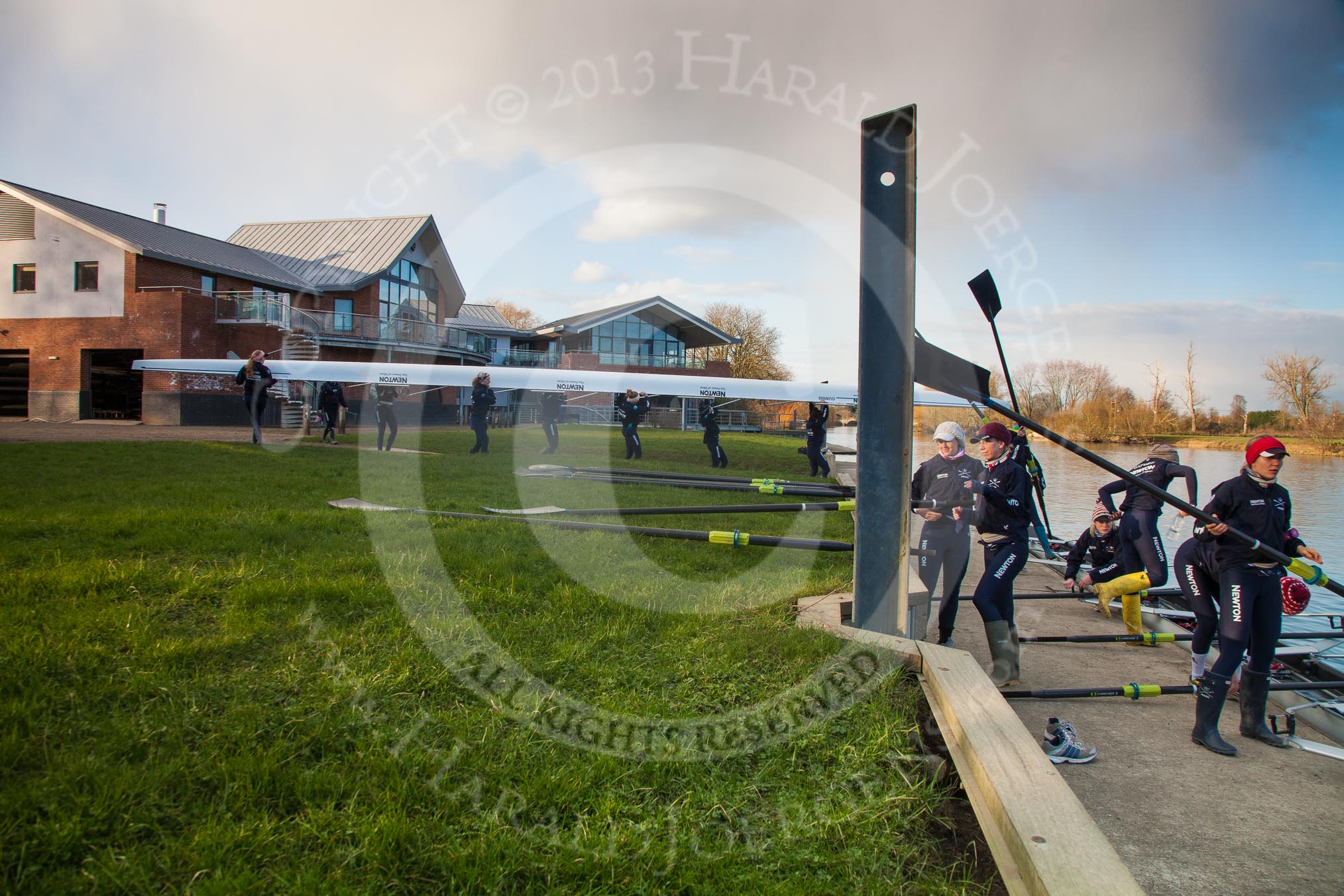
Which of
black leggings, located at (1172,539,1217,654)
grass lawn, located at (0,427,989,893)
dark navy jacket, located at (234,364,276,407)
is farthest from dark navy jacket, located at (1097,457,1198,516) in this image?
dark navy jacket, located at (234,364,276,407)

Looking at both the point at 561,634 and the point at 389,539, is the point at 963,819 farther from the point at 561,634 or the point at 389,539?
the point at 389,539

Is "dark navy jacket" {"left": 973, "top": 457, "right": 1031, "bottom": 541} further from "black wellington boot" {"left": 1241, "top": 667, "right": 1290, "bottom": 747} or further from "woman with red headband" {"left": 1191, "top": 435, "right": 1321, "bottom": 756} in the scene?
"black wellington boot" {"left": 1241, "top": 667, "right": 1290, "bottom": 747}

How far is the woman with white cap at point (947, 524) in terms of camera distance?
5758 mm

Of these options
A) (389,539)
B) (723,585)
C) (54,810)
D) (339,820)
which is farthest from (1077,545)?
(54,810)

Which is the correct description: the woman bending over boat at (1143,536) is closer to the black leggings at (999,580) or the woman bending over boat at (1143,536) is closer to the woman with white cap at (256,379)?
the black leggings at (999,580)

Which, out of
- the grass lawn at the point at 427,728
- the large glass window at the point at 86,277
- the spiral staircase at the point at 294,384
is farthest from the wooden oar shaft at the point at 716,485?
the large glass window at the point at 86,277

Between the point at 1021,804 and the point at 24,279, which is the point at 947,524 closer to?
the point at 1021,804

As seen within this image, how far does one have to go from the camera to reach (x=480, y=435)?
17.5 metres

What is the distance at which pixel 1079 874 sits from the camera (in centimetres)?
192

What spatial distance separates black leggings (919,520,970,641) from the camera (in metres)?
5.73

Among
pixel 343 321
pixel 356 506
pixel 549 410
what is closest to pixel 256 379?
pixel 549 410

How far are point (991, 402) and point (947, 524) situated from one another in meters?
2.38

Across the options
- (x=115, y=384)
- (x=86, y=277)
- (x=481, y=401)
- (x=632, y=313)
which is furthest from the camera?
(x=632, y=313)

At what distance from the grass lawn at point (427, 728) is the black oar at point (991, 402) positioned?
1586 mm
